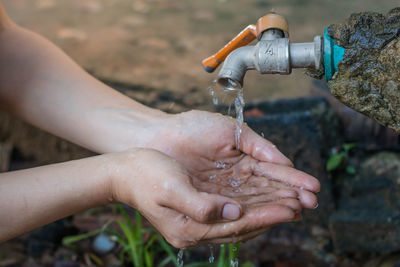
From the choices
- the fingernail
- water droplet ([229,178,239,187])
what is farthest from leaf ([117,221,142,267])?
the fingernail

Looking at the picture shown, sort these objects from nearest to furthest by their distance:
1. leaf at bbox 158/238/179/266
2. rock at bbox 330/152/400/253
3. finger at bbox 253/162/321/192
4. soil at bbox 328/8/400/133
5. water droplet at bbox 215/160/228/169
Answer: soil at bbox 328/8/400/133, finger at bbox 253/162/321/192, water droplet at bbox 215/160/228/169, leaf at bbox 158/238/179/266, rock at bbox 330/152/400/253

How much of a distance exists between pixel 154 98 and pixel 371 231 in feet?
5.82

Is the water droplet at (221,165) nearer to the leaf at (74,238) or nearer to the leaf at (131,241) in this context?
the leaf at (131,241)

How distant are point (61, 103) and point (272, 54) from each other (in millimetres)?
1031

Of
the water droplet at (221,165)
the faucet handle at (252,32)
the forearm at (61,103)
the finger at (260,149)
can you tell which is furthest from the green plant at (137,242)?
the faucet handle at (252,32)

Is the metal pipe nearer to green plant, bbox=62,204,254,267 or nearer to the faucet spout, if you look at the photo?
the faucet spout

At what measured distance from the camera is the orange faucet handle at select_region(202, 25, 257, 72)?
4.96 ft

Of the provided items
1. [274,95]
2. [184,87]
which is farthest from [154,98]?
[274,95]

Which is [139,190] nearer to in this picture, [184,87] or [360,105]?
[360,105]

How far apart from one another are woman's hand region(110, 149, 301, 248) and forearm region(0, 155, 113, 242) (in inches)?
2.6

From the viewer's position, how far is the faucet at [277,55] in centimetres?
135

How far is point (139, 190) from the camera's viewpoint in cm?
154

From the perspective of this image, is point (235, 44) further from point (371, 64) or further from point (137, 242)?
point (137, 242)

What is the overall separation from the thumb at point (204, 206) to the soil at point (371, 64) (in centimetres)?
50
